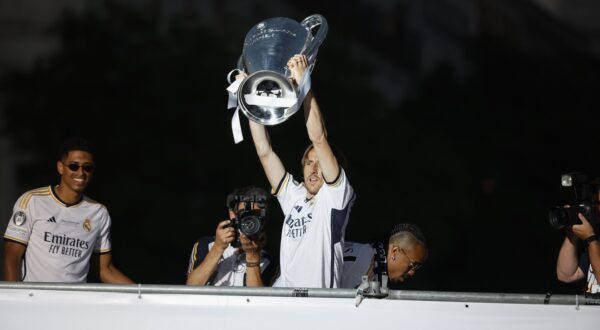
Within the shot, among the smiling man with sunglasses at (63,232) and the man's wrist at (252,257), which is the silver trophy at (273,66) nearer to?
the man's wrist at (252,257)

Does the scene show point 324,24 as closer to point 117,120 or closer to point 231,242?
point 231,242

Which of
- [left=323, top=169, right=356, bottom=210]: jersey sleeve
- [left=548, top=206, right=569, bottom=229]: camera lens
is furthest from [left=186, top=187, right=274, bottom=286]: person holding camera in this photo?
[left=548, top=206, right=569, bottom=229]: camera lens

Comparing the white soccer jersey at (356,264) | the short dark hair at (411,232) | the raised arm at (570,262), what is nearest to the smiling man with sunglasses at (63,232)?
the white soccer jersey at (356,264)

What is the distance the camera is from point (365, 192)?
7.67 meters

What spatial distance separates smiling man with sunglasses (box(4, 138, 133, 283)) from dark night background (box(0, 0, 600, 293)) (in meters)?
2.64

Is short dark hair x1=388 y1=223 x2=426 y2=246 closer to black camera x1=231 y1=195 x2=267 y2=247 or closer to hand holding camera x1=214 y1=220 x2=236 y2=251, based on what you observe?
black camera x1=231 y1=195 x2=267 y2=247

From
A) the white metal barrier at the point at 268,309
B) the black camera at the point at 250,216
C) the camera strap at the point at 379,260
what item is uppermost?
the black camera at the point at 250,216

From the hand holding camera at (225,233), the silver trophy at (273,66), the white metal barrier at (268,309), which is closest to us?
the white metal barrier at (268,309)

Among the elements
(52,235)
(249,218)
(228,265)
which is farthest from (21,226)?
(249,218)

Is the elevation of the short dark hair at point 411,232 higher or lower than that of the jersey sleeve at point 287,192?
lower

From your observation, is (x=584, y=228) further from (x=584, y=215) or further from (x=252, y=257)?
(x=252, y=257)

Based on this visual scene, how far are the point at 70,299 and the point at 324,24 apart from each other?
1531 millimetres

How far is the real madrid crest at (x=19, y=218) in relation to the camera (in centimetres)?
436

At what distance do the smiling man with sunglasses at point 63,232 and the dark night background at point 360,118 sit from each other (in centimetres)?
264
